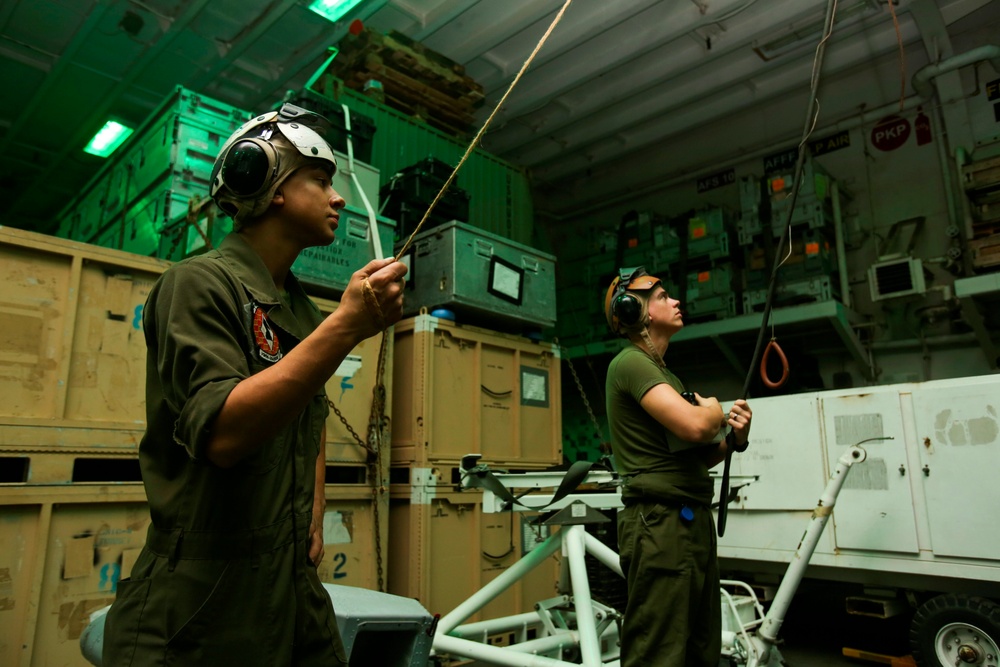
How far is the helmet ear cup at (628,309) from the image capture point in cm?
267

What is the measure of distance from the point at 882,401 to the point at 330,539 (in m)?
3.80

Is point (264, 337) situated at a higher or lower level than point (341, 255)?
lower

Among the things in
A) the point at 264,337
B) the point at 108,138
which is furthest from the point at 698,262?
the point at 108,138

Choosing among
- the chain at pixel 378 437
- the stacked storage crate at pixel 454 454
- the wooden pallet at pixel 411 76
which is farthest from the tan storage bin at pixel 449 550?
the wooden pallet at pixel 411 76

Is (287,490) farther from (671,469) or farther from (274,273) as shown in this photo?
(671,469)

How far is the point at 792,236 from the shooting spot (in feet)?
24.2

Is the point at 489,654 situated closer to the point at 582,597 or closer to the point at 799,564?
the point at 582,597

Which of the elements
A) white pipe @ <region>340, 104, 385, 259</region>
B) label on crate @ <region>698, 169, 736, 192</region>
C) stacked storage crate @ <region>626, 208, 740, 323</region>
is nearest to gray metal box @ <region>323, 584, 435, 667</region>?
white pipe @ <region>340, 104, 385, 259</region>

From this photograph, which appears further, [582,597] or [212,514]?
[582,597]

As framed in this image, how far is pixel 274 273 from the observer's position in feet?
4.68

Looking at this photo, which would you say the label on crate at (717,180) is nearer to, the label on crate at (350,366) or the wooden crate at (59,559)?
the label on crate at (350,366)

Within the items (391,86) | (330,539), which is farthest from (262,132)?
(391,86)

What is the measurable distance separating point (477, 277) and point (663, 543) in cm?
273

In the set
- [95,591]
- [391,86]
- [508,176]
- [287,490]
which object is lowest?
[95,591]
